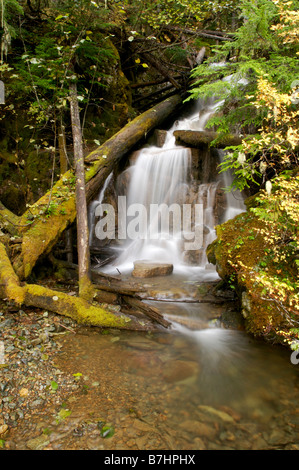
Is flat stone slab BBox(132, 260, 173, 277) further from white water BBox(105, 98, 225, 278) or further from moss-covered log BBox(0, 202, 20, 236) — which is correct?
moss-covered log BBox(0, 202, 20, 236)

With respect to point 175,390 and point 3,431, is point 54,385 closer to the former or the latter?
point 3,431

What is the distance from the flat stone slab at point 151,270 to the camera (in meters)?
7.18

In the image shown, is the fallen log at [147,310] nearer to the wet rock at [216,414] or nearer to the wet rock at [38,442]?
the wet rock at [216,414]

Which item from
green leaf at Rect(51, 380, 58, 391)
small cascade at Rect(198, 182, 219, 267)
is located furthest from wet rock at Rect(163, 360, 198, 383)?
small cascade at Rect(198, 182, 219, 267)

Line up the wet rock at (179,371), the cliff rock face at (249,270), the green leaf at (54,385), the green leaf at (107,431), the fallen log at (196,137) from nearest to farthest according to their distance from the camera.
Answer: the green leaf at (107,431) → the green leaf at (54,385) → the wet rock at (179,371) → the cliff rock face at (249,270) → the fallen log at (196,137)

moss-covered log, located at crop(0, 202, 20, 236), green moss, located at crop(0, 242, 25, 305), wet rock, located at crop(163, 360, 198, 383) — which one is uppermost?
moss-covered log, located at crop(0, 202, 20, 236)

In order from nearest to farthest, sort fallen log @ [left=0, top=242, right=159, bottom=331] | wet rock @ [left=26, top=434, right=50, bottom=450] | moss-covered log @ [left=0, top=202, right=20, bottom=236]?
wet rock @ [left=26, top=434, right=50, bottom=450] < fallen log @ [left=0, top=242, right=159, bottom=331] < moss-covered log @ [left=0, top=202, right=20, bottom=236]

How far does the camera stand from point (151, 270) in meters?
7.20

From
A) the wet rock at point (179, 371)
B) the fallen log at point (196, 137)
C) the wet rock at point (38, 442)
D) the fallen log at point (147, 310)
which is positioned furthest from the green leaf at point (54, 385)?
the fallen log at point (196, 137)

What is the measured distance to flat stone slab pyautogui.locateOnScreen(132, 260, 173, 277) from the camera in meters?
7.18

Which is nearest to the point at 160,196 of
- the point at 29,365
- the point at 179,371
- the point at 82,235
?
the point at 82,235

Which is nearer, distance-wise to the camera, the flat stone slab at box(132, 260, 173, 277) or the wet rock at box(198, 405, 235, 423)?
the wet rock at box(198, 405, 235, 423)

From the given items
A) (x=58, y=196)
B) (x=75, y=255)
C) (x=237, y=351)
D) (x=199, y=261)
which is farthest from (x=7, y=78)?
(x=237, y=351)

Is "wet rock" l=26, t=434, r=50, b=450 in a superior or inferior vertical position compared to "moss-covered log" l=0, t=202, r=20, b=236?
inferior
